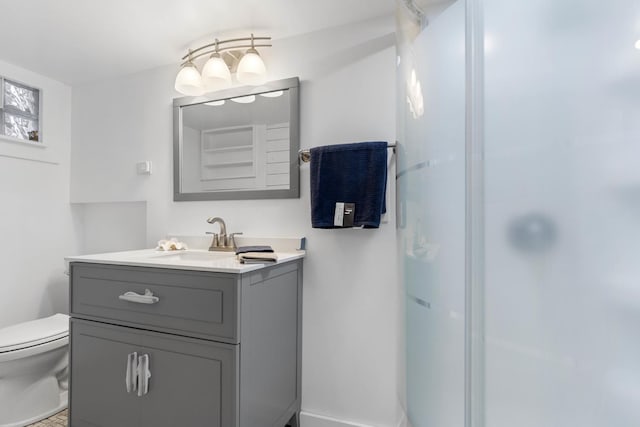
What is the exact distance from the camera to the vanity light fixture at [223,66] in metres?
1.62

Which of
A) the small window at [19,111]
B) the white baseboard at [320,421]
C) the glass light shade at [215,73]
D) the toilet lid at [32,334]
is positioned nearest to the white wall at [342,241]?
the white baseboard at [320,421]

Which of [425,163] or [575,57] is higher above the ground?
[575,57]

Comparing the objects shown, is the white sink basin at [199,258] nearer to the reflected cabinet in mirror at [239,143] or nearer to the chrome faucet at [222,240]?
the chrome faucet at [222,240]

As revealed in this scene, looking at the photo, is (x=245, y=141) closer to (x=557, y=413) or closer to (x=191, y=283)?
(x=191, y=283)

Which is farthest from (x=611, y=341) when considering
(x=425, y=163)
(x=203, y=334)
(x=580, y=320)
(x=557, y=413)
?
(x=203, y=334)

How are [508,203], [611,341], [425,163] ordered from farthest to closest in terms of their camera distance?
1. [425,163]
2. [508,203]
3. [611,341]

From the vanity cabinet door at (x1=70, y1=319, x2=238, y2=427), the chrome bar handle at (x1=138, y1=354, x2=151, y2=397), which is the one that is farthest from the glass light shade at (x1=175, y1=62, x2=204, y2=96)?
the chrome bar handle at (x1=138, y1=354, x2=151, y2=397)

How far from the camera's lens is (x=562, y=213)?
2.22 feet

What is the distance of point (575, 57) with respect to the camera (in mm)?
659

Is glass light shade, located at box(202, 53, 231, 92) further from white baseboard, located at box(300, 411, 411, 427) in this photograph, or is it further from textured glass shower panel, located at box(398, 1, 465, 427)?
white baseboard, located at box(300, 411, 411, 427)

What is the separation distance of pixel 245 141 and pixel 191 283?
870mm

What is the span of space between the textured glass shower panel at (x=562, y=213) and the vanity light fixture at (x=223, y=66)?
112cm

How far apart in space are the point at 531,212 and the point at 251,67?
1399 mm

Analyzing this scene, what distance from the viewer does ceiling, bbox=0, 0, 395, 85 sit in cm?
143
